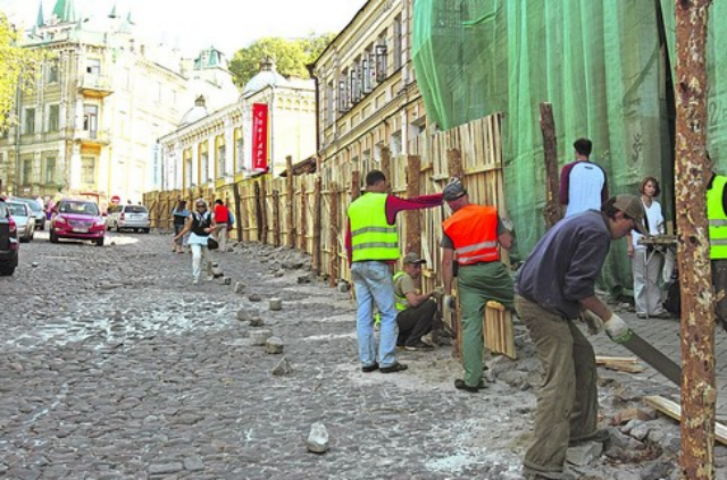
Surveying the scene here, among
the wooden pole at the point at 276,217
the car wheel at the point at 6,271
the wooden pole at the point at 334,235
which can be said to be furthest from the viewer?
the wooden pole at the point at 276,217

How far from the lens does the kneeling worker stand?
7.62 m

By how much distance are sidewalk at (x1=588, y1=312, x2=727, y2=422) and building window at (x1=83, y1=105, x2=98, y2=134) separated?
55.1 m

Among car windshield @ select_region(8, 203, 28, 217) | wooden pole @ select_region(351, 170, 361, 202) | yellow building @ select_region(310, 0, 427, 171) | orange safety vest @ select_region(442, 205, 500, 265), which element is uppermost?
yellow building @ select_region(310, 0, 427, 171)

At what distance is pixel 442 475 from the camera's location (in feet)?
13.8

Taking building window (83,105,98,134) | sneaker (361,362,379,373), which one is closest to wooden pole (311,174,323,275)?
sneaker (361,362,379,373)

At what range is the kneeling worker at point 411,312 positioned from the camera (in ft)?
25.0

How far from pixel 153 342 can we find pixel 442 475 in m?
5.12

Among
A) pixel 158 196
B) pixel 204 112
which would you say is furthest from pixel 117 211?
pixel 204 112

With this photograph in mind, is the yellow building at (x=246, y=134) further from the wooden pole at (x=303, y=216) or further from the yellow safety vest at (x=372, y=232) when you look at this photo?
the yellow safety vest at (x=372, y=232)

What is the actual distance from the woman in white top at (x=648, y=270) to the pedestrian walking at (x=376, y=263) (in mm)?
2784

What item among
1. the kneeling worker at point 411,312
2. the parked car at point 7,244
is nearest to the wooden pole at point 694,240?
the kneeling worker at point 411,312

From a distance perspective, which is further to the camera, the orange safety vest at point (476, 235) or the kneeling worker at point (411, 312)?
the kneeling worker at point (411, 312)

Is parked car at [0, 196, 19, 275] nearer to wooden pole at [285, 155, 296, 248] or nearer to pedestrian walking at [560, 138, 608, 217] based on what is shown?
wooden pole at [285, 155, 296, 248]

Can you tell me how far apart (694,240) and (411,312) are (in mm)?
4964
